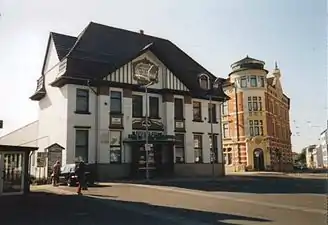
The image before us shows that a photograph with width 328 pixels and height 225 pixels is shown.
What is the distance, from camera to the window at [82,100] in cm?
3206

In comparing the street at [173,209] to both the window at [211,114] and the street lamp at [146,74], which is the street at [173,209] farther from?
the window at [211,114]

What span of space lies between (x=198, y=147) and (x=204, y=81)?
700 cm

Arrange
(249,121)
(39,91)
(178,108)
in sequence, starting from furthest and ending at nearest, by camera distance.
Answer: (249,121) → (39,91) → (178,108)

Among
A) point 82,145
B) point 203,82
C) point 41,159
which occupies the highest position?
point 203,82

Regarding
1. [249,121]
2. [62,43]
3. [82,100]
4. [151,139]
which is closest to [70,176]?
[82,100]

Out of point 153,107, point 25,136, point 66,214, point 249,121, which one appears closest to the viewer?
point 66,214

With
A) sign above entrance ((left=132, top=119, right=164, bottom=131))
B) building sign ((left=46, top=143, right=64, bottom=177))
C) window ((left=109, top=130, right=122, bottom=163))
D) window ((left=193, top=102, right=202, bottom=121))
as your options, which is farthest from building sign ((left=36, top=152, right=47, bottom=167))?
window ((left=193, top=102, right=202, bottom=121))

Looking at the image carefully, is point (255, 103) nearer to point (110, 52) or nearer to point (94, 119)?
point (110, 52)

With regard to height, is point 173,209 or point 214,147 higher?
point 214,147

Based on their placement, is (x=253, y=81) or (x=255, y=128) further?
(x=253, y=81)

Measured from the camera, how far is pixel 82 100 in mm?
32344

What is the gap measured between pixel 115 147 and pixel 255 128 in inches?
1293

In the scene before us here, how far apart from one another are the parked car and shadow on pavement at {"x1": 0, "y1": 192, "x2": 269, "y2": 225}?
806cm

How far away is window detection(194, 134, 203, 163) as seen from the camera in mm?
38062
